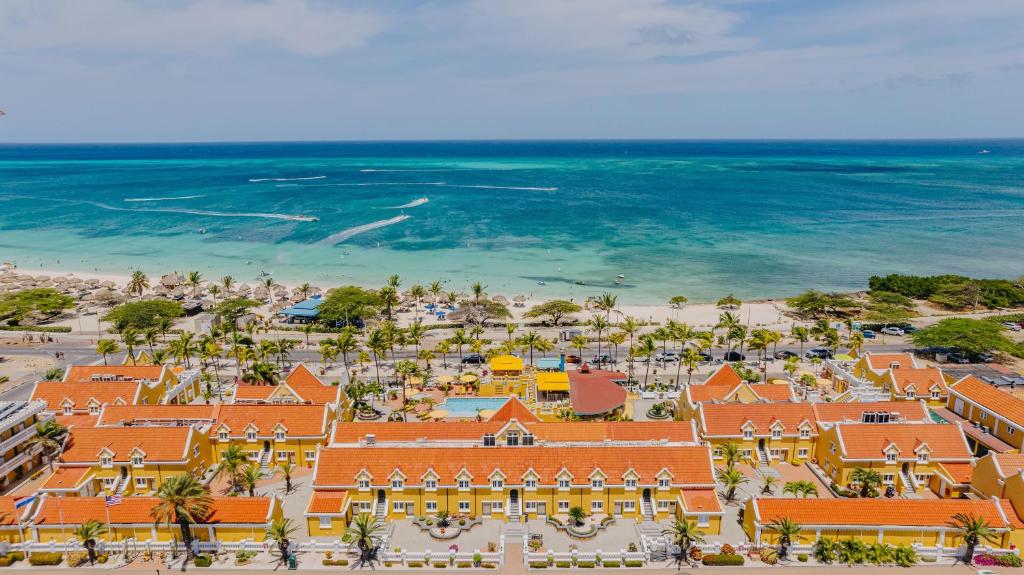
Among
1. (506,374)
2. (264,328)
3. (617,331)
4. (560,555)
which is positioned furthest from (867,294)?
(264,328)

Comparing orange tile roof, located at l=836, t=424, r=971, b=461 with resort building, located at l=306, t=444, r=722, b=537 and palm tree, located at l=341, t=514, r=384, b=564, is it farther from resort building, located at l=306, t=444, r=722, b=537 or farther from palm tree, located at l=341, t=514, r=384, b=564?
palm tree, located at l=341, t=514, r=384, b=564

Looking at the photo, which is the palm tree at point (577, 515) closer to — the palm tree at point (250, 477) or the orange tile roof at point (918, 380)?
the palm tree at point (250, 477)

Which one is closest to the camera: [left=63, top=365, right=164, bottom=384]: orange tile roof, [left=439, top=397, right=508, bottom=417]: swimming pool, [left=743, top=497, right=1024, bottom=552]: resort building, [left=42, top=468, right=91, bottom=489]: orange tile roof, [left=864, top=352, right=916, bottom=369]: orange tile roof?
[left=743, top=497, right=1024, bottom=552]: resort building

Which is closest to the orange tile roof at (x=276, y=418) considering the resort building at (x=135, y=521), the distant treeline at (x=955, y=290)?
the resort building at (x=135, y=521)

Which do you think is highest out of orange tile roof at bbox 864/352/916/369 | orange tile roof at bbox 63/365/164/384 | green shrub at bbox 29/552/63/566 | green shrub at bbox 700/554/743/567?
orange tile roof at bbox 864/352/916/369

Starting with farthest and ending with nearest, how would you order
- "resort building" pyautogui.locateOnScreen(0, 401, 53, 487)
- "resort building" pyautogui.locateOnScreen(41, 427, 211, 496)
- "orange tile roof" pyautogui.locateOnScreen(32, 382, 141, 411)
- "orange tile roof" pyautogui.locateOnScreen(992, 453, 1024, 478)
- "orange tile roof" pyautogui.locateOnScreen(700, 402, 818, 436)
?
"orange tile roof" pyautogui.locateOnScreen(32, 382, 141, 411) → "orange tile roof" pyautogui.locateOnScreen(700, 402, 818, 436) → "resort building" pyautogui.locateOnScreen(0, 401, 53, 487) → "resort building" pyautogui.locateOnScreen(41, 427, 211, 496) → "orange tile roof" pyautogui.locateOnScreen(992, 453, 1024, 478)

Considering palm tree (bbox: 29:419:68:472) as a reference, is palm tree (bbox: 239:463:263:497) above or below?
below

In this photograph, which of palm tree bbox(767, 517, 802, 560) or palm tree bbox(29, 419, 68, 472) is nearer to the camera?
palm tree bbox(767, 517, 802, 560)

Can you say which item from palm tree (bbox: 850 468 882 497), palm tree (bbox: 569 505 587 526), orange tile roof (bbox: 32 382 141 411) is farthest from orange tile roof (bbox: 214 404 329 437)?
palm tree (bbox: 850 468 882 497)
